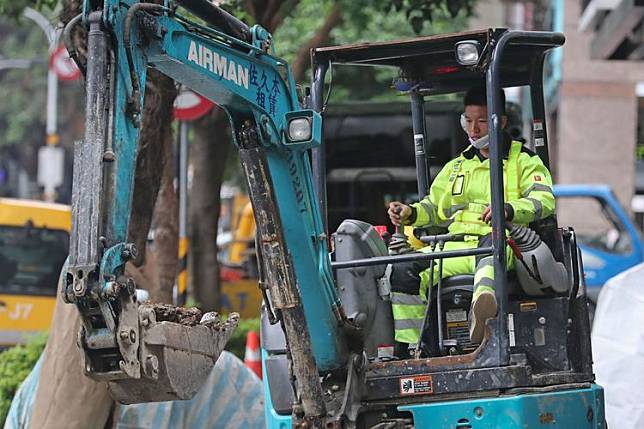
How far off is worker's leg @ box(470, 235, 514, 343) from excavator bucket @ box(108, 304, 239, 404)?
138 centimetres

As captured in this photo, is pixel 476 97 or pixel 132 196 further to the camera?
pixel 476 97

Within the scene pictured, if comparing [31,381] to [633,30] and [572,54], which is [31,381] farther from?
[572,54]

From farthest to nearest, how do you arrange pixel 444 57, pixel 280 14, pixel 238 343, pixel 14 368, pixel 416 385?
pixel 280 14 < pixel 238 343 < pixel 14 368 < pixel 444 57 < pixel 416 385

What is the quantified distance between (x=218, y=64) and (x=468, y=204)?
1.92m

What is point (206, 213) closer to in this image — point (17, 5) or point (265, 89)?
point (17, 5)

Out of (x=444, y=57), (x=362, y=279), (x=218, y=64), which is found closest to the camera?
(x=218, y=64)

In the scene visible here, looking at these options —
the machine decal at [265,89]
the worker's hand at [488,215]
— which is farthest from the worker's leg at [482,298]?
the machine decal at [265,89]

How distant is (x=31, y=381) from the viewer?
28.3ft

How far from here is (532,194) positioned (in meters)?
6.82

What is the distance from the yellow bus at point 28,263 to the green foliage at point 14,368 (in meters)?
4.20

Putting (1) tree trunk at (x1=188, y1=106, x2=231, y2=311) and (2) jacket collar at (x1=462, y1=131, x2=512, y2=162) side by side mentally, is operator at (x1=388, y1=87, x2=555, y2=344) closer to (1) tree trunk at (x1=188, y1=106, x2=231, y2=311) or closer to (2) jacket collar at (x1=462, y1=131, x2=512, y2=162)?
(2) jacket collar at (x1=462, y1=131, x2=512, y2=162)

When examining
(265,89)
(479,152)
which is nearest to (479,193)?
(479,152)

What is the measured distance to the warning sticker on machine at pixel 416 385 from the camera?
6.61 m

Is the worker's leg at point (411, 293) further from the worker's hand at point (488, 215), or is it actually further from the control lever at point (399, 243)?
the worker's hand at point (488, 215)
